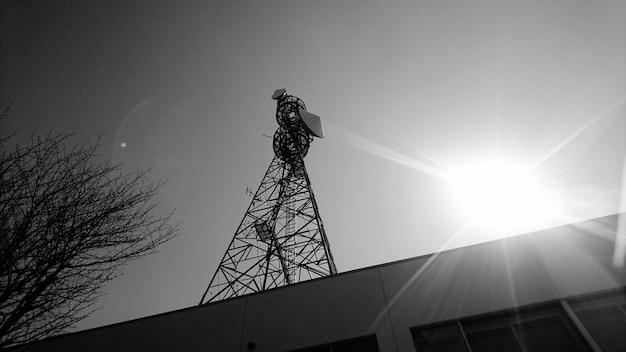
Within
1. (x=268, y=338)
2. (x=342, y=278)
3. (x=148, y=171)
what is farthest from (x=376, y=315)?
(x=148, y=171)

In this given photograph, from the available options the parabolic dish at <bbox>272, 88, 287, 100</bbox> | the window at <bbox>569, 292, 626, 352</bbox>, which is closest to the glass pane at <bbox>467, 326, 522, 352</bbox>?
the window at <bbox>569, 292, 626, 352</bbox>

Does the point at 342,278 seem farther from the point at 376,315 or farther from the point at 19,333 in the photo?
the point at 19,333

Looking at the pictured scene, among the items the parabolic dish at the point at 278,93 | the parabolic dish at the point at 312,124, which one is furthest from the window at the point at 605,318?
the parabolic dish at the point at 278,93

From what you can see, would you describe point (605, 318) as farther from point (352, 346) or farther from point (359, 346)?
point (352, 346)

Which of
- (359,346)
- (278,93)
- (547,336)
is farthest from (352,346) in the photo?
(278,93)

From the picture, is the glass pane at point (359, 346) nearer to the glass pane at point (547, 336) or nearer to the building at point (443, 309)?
the building at point (443, 309)

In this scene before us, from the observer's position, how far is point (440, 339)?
5.88m

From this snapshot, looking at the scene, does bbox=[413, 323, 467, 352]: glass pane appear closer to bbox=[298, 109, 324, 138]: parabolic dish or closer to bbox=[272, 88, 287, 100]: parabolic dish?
bbox=[298, 109, 324, 138]: parabolic dish

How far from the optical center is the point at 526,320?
5.77 m

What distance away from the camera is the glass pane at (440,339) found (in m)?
5.76

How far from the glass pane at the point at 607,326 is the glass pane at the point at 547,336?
14.1 inches

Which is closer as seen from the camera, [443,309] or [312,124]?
[443,309]

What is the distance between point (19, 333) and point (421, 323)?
750 cm

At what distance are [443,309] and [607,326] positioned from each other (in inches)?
109
